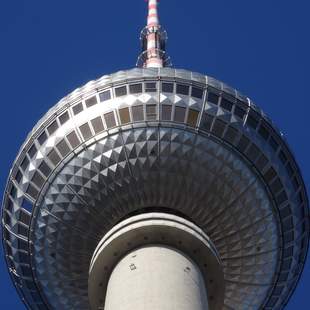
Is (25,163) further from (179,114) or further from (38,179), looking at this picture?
(179,114)

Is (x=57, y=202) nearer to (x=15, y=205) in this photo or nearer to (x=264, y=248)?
(x=15, y=205)

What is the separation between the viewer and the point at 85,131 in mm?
39281

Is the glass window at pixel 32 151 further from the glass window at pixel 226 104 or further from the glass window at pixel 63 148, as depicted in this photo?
the glass window at pixel 226 104

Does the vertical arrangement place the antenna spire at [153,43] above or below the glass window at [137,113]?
above

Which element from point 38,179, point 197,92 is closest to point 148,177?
point 197,92

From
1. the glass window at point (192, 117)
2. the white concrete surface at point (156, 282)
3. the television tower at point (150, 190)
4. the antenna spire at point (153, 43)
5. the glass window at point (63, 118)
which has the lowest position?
the white concrete surface at point (156, 282)

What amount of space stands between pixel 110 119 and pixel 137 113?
1171 mm

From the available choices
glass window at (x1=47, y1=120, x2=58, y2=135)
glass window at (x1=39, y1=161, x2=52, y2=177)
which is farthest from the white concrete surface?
glass window at (x1=47, y1=120, x2=58, y2=135)

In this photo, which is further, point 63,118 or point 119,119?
point 63,118

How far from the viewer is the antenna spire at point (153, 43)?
51.4 meters

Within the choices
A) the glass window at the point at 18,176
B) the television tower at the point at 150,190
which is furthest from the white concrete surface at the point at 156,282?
the glass window at the point at 18,176

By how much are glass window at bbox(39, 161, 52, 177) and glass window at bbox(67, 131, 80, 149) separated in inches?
59.1

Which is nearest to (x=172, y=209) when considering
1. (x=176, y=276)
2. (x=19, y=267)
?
(x=176, y=276)

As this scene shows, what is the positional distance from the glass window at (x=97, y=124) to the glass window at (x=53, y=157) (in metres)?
2.07
